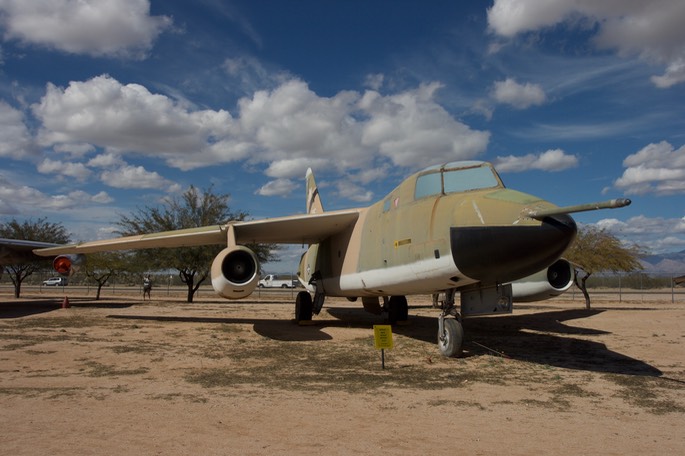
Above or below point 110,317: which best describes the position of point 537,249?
above

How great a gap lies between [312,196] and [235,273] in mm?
9082

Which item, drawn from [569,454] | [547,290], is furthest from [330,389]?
[547,290]

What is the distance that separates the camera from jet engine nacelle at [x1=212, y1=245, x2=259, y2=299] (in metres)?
10.3

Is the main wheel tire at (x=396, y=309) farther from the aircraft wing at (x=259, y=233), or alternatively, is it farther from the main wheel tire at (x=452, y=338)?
the main wheel tire at (x=452, y=338)

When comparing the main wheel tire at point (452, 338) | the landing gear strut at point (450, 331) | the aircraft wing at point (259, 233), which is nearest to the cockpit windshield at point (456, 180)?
the landing gear strut at point (450, 331)

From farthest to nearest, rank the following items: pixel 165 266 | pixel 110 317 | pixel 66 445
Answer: pixel 165 266 → pixel 110 317 → pixel 66 445

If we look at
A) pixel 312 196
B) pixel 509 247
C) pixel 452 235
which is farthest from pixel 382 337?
pixel 312 196

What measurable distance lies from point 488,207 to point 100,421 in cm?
562

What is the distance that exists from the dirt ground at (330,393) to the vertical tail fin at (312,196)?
23.6 feet

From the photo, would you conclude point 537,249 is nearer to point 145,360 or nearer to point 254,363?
point 254,363

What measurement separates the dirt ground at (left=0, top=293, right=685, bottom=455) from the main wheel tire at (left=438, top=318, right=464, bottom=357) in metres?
0.22

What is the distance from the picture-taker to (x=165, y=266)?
87.8 feet

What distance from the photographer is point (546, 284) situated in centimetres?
1294

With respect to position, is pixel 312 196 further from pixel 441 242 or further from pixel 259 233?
pixel 441 242
